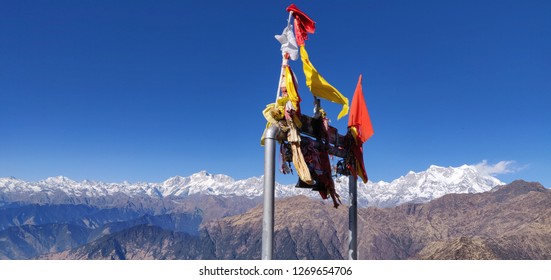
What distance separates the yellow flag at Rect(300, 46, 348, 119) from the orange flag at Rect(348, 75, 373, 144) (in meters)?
0.64

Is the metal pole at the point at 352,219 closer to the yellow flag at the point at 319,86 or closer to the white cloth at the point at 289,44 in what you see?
the yellow flag at the point at 319,86

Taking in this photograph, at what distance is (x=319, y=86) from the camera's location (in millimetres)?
11180

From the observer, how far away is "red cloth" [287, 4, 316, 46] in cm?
1103

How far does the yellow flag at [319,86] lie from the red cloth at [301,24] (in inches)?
13.3

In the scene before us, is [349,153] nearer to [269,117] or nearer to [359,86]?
[359,86]

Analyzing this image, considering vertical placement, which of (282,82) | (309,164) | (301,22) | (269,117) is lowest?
(309,164)

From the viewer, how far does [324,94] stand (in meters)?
11.4

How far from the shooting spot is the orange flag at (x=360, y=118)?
1246 centimetres

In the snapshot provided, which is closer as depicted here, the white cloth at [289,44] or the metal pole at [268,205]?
the metal pole at [268,205]

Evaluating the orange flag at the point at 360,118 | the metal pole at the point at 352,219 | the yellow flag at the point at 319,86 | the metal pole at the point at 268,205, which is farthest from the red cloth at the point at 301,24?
the metal pole at the point at 352,219

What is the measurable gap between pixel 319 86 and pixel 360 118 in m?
1.90
